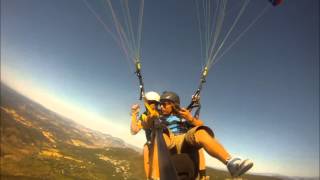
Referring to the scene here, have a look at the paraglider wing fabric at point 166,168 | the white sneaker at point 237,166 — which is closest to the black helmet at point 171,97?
the white sneaker at point 237,166

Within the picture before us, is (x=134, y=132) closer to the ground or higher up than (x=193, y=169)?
higher up

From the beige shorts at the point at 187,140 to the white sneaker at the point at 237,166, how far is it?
75cm

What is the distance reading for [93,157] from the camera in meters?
166

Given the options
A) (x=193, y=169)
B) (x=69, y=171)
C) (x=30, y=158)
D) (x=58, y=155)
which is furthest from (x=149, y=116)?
(x=58, y=155)

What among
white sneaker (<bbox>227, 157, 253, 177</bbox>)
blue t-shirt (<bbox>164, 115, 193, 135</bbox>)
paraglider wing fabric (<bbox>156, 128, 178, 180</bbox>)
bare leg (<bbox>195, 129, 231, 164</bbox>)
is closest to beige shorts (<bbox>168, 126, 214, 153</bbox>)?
bare leg (<bbox>195, 129, 231, 164</bbox>)

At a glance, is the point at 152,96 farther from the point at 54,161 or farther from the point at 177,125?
the point at 54,161

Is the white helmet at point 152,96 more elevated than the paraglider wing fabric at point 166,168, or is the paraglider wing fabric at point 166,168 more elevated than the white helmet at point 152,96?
the white helmet at point 152,96

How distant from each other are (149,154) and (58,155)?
162m

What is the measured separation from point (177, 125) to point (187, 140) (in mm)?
956

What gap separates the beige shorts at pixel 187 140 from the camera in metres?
5.64

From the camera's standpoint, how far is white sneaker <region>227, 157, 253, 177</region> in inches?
191

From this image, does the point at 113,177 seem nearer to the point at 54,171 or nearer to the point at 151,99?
the point at 54,171

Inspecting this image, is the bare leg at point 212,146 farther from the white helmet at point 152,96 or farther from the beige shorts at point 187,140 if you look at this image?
the white helmet at point 152,96

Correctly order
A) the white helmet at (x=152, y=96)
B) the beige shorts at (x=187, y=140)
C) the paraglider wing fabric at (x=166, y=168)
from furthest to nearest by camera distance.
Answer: the white helmet at (x=152, y=96) < the beige shorts at (x=187, y=140) < the paraglider wing fabric at (x=166, y=168)
